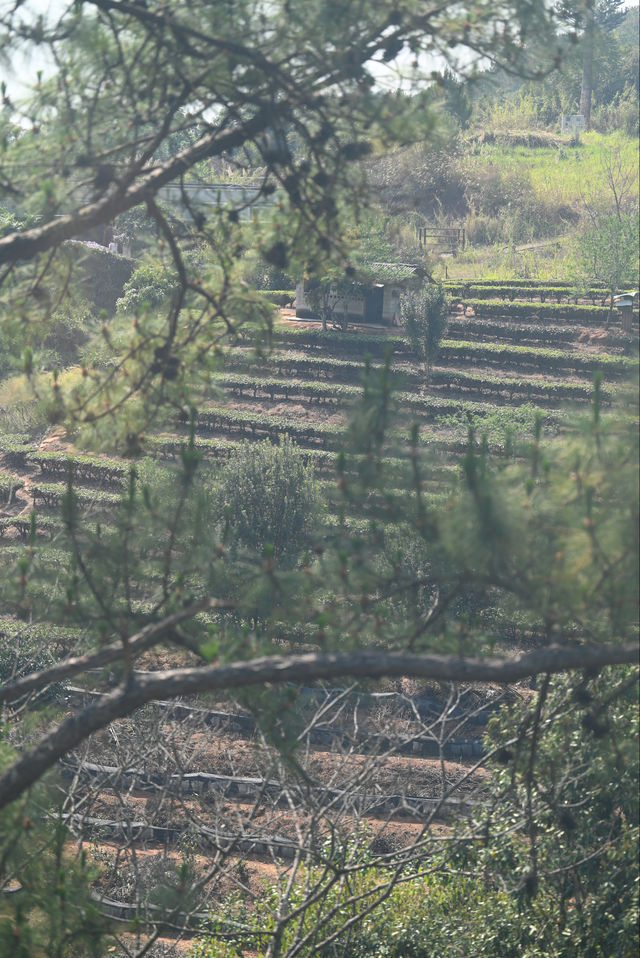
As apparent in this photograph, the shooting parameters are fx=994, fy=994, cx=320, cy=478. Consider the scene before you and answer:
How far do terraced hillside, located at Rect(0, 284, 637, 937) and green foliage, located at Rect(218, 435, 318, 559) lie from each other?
42.0 inches

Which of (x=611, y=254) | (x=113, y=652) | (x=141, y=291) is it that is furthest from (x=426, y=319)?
(x=113, y=652)

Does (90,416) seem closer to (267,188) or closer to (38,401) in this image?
(38,401)

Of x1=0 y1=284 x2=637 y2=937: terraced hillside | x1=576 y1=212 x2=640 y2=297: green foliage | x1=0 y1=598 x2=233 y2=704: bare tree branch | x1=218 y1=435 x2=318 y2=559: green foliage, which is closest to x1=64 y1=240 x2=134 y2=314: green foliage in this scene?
x1=0 y1=284 x2=637 y2=937: terraced hillside

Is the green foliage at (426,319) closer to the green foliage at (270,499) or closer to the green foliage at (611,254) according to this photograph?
the green foliage at (611,254)

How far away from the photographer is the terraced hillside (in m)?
5.11

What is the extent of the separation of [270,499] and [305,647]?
301 cm

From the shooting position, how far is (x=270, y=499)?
59.2 feet

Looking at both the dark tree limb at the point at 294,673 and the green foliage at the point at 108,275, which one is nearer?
the dark tree limb at the point at 294,673

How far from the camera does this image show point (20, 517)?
21203mm

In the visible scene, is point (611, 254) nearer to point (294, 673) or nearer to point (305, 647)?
point (305, 647)

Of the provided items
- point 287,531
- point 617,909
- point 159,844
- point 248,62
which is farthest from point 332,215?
point 287,531

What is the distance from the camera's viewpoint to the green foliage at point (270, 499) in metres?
17.8

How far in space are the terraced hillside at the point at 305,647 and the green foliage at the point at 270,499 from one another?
1.07 m

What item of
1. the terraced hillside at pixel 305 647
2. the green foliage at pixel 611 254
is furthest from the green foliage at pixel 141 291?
the green foliage at pixel 611 254
